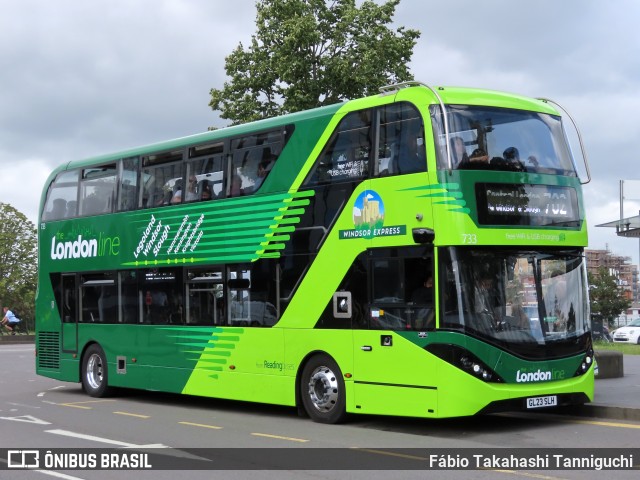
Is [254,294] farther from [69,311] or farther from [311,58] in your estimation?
[311,58]

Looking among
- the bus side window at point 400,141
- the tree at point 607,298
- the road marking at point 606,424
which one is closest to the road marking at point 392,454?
the road marking at point 606,424

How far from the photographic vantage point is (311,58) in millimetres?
31688

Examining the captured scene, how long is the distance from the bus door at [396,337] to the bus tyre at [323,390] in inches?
16.8

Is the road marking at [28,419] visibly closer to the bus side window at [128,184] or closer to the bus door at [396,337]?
the bus side window at [128,184]

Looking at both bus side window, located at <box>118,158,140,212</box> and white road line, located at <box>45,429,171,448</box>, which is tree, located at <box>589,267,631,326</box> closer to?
bus side window, located at <box>118,158,140,212</box>

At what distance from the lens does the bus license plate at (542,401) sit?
12.1m

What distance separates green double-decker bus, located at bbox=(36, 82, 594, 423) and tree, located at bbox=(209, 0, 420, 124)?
14866 mm

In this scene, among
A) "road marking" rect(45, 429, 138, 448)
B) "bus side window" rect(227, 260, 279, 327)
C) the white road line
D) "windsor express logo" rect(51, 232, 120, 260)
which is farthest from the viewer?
"windsor express logo" rect(51, 232, 120, 260)

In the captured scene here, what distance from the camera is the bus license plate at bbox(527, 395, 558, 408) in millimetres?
12062

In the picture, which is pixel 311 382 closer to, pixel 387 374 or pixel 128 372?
pixel 387 374

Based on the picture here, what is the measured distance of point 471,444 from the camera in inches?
444

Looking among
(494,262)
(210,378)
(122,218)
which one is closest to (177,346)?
(210,378)

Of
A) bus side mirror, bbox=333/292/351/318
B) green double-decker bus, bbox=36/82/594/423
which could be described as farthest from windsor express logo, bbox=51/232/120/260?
bus side mirror, bbox=333/292/351/318

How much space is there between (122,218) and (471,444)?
914cm
